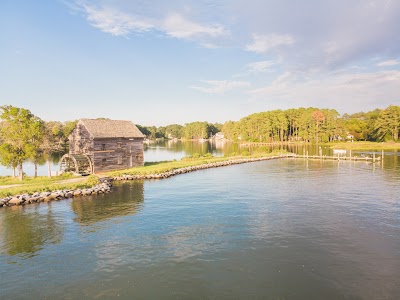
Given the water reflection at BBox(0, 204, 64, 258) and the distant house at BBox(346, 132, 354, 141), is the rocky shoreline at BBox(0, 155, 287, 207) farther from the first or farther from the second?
the distant house at BBox(346, 132, 354, 141)

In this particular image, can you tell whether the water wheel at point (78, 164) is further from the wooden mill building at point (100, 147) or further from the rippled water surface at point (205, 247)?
the rippled water surface at point (205, 247)

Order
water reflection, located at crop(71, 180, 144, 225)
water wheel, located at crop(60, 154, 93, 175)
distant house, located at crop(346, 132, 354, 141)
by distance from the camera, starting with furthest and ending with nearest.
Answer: distant house, located at crop(346, 132, 354, 141) < water wheel, located at crop(60, 154, 93, 175) < water reflection, located at crop(71, 180, 144, 225)

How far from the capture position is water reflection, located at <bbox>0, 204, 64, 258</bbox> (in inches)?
820

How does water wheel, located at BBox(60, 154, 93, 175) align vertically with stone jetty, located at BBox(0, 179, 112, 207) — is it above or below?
above

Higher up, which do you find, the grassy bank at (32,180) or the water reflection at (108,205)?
the grassy bank at (32,180)

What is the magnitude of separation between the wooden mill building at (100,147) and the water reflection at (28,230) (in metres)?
18.4

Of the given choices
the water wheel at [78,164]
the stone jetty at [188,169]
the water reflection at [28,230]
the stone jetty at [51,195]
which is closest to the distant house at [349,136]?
the stone jetty at [188,169]

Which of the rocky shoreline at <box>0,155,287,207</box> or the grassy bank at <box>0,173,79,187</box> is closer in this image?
the rocky shoreline at <box>0,155,287,207</box>

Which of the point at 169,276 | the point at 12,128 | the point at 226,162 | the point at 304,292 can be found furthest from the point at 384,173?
the point at 12,128

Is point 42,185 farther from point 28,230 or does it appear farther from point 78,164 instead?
point 28,230

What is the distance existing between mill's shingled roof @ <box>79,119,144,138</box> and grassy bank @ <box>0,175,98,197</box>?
29.8ft

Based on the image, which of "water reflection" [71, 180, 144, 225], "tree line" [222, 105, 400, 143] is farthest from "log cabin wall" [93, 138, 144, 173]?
"tree line" [222, 105, 400, 143]

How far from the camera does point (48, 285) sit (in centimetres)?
1588

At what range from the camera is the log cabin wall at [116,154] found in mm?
49188
